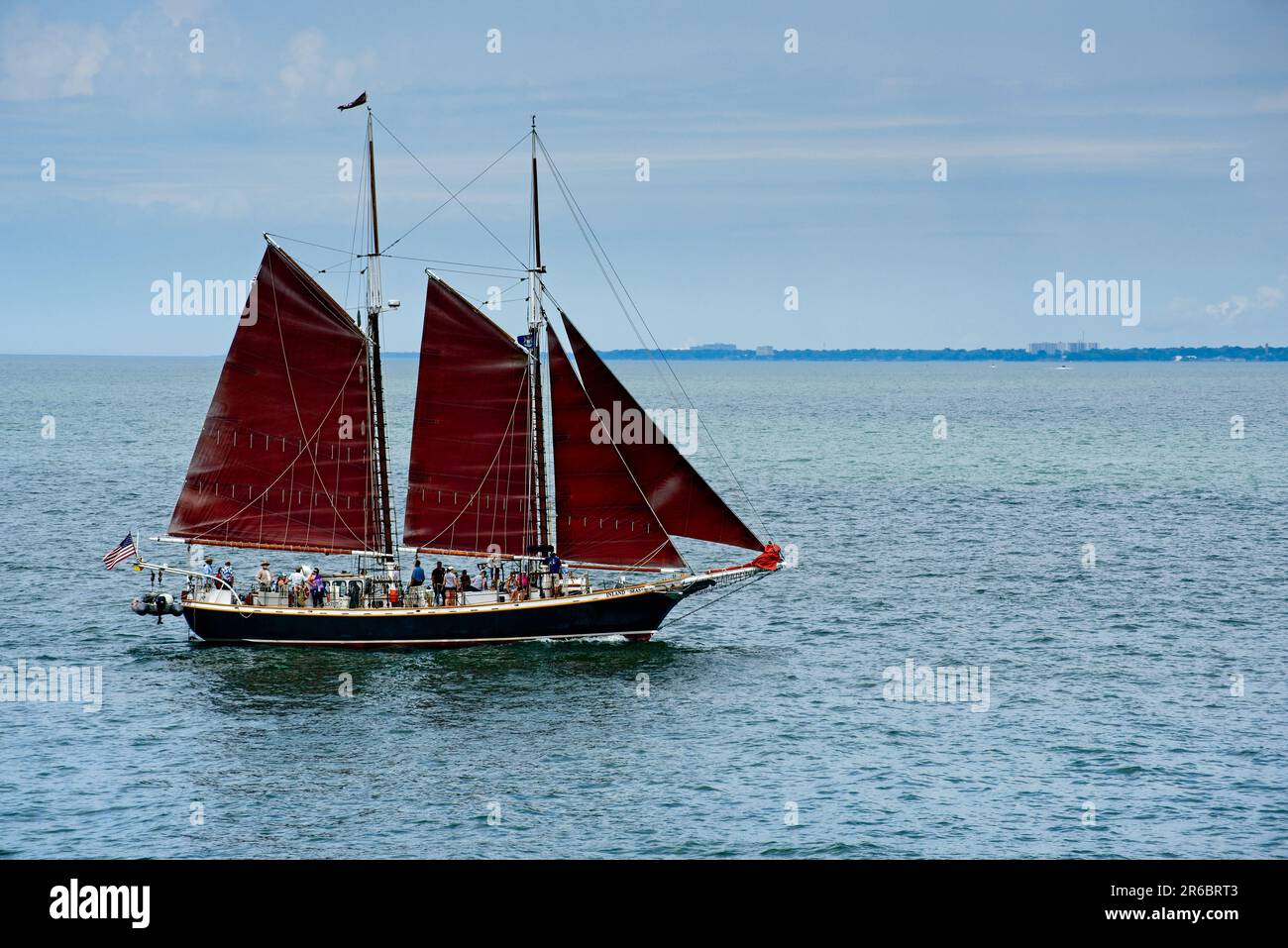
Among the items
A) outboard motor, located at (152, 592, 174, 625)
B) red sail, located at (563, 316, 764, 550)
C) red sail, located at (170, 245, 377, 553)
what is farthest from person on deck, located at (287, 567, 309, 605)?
red sail, located at (563, 316, 764, 550)

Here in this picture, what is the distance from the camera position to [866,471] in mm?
126688

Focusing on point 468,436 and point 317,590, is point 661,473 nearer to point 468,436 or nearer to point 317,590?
point 468,436

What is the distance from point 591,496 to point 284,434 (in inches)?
479

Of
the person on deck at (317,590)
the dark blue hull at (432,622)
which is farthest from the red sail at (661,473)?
the person on deck at (317,590)

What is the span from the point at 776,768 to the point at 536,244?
2364 cm

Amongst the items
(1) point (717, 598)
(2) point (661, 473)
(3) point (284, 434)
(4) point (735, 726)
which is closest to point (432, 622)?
(3) point (284, 434)

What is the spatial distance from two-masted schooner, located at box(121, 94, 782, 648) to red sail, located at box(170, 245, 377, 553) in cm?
5

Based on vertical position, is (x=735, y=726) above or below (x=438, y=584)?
below

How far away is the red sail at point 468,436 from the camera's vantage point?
2147 inches

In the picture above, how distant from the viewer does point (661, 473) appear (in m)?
53.2

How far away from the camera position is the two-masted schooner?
53750mm

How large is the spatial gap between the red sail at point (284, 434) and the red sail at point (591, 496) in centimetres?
791

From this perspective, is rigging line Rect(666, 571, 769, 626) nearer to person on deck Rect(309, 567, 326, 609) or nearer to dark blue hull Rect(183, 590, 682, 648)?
dark blue hull Rect(183, 590, 682, 648)
